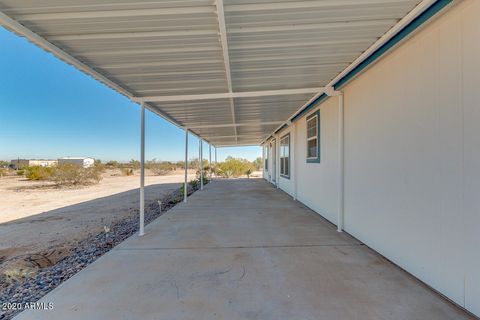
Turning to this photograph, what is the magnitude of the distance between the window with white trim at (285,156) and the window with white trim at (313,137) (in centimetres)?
270

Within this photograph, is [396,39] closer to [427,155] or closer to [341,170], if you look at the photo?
[427,155]

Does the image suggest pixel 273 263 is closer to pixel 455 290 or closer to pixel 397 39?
pixel 455 290

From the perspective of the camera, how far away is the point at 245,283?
2.69 m

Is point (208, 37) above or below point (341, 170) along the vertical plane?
above

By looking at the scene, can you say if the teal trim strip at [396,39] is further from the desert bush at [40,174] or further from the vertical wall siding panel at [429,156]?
the desert bush at [40,174]

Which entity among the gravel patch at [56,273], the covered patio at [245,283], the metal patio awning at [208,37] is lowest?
the gravel patch at [56,273]

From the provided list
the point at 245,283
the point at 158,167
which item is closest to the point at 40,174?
the point at 158,167

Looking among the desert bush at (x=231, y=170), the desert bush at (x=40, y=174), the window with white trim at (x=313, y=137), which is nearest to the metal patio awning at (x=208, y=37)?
the window with white trim at (x=313, y=137)

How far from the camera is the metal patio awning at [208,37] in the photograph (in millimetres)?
2309

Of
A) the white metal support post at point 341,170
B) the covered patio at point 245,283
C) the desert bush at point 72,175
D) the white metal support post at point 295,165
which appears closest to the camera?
the covered patio at point 245,283

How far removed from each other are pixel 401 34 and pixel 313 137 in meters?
3.90

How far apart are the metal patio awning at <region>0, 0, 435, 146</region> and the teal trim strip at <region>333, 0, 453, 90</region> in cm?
9

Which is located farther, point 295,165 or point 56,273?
point 295,165

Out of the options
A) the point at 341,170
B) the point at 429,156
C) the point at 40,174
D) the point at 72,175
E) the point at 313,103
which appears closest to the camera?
the point at 429,156
